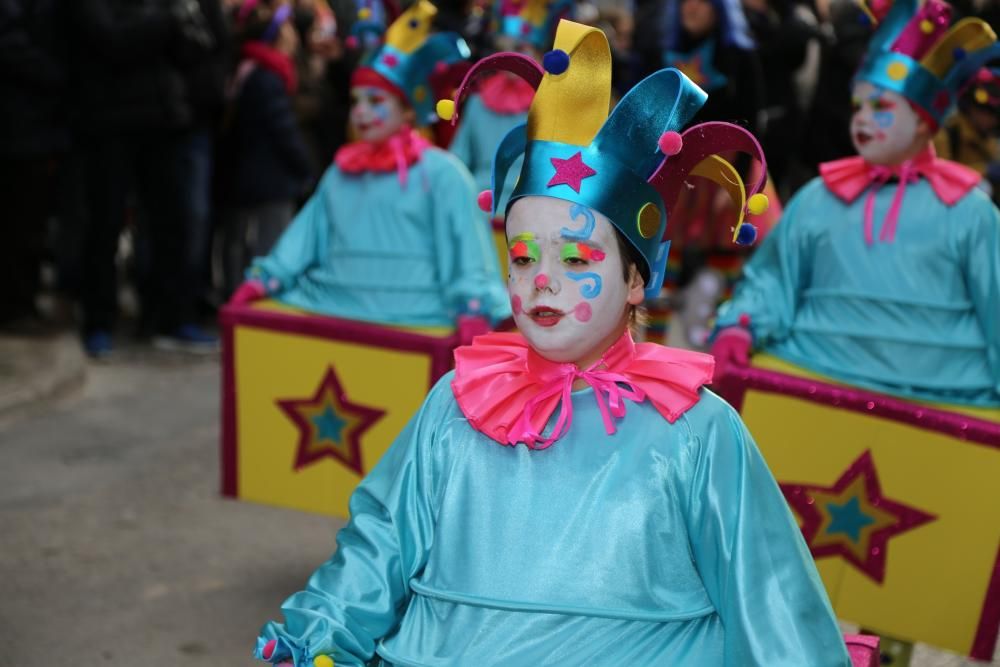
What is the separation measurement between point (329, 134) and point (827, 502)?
5.34 metres

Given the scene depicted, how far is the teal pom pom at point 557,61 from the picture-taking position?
220 cm

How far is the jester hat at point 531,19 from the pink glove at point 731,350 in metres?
3.11

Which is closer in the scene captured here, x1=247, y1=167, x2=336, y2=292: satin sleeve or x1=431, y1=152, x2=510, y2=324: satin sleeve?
x1=431, y1=152, x2=510, y2=324: satin sleeve

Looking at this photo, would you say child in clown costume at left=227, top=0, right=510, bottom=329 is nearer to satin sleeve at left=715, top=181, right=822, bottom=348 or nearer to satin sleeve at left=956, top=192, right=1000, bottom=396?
satin sleeve at left=715, top=181, right=822, bottom=348

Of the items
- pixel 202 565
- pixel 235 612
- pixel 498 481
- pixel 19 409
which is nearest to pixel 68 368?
pixel 19 409

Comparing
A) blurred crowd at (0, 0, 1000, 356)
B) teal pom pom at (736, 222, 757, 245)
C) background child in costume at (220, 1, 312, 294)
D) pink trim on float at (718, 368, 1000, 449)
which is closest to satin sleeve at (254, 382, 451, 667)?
teal pom pom at (736, 222, 757, 245)

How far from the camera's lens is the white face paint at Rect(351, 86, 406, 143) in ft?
14.6

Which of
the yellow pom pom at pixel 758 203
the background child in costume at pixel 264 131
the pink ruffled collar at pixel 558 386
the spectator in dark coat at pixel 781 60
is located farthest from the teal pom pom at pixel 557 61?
the spectator in dark coat at pixel 781 60

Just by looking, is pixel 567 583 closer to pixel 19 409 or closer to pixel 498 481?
pixel 498 481

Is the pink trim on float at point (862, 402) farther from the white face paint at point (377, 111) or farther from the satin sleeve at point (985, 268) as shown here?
the white face paint at point (377, 111)

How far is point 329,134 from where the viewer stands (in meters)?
8.37

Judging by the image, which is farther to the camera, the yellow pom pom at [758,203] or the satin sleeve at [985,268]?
the satin sleeve at [985,268]

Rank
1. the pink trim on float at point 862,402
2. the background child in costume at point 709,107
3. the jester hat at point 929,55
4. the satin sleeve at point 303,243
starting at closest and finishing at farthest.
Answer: the pink trim on float at point 862,402 → the jester hat at point 929,55 → the satin sleeve at point 303,243 → the background child in costume at point 709,107

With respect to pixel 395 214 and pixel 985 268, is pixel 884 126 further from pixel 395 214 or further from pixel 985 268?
pixel 395 214
